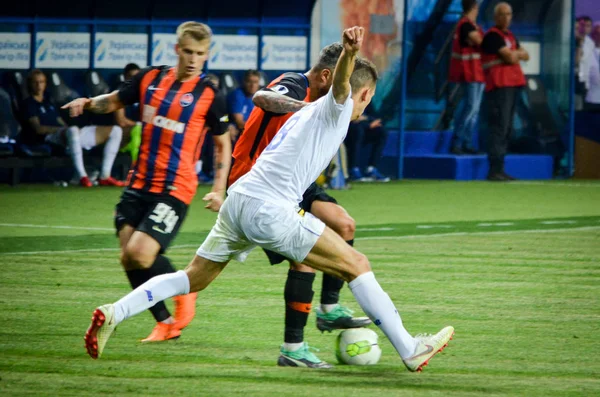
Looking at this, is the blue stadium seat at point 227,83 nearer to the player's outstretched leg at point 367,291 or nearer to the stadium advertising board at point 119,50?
the stadium advertising board at point 119,50

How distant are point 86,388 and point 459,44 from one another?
51.6 feet

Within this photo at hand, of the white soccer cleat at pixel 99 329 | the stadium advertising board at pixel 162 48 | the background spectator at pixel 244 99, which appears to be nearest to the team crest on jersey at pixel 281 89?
the white soccer cleat at pixel 99 329

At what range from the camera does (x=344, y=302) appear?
26.7 feet

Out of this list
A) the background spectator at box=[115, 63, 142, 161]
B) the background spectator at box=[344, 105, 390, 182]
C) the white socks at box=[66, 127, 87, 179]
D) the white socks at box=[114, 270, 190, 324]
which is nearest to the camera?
the white socks at box=[114, 270, 190, 324]

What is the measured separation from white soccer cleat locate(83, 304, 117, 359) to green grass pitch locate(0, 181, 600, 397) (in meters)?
0.13

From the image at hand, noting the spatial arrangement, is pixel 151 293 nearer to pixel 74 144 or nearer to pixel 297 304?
pixel 297 304

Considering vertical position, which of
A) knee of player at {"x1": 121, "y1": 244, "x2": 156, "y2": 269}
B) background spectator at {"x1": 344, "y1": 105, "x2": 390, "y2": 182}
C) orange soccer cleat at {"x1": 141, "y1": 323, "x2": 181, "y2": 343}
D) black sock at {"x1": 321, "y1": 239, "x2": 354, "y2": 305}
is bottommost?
background spectator at {"x1": 344, "y1": 105, "x2": 390, "y2": 182}

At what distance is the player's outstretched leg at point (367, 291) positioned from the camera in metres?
5.73

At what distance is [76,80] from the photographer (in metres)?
19.2

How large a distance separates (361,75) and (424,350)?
1329 millimetres

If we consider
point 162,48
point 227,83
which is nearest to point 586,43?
point 227,83

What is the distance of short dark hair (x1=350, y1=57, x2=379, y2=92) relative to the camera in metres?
5.75

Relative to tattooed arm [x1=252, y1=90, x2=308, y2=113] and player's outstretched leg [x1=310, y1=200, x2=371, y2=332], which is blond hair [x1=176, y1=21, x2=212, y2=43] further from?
player's outstretched leg [x1=310, y1=200, x2=371, y2=332]

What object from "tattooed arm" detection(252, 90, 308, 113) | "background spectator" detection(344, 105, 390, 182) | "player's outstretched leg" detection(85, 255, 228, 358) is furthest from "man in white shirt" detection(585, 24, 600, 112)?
"player's outstretched leg" detection(85, 255, 228, 358)
